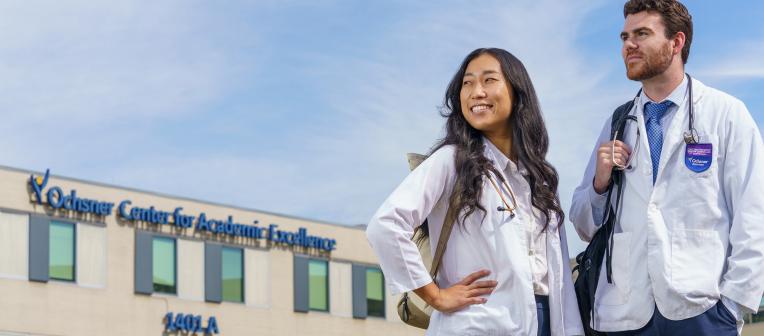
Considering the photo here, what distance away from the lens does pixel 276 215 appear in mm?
48781

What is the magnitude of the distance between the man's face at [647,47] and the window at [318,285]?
44.6 metres

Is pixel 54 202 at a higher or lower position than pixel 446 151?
higher

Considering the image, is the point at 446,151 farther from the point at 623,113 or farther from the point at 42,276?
the point at 42,276

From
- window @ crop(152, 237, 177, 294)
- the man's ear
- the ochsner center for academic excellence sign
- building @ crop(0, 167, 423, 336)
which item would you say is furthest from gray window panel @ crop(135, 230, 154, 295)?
the man's ear

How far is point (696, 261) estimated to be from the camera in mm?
4559

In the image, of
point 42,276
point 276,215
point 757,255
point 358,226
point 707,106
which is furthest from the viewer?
point 358,226

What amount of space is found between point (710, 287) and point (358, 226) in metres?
48.2

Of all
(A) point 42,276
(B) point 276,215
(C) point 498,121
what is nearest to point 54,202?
(A) point 42,276

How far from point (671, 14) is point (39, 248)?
122 ft

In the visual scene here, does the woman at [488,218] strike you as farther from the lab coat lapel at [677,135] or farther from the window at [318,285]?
the window at [318,285]

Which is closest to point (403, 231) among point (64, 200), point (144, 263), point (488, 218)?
point (488, 218)

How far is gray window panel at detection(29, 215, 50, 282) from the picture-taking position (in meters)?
39.8

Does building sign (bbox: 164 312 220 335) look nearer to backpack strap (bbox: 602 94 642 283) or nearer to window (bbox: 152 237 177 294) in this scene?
window (bbox: 152 237 177 294)

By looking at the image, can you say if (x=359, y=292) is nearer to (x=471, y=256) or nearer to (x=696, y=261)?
(x=471, y=256)
